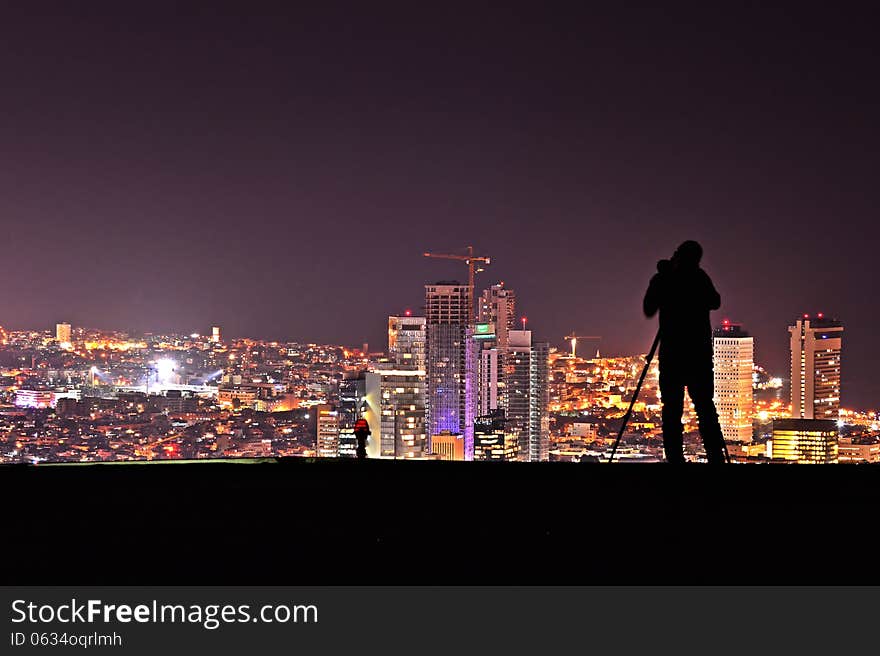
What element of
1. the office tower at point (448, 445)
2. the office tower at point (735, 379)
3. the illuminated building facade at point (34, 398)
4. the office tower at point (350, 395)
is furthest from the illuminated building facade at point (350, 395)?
the office tower at point (735, 379)

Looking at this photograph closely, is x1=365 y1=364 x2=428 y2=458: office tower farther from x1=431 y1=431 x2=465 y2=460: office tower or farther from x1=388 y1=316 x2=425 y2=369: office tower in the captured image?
x1=388 y1=316 x2=425 y2=369: office tower

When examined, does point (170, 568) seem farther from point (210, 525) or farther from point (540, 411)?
point (540, 411)

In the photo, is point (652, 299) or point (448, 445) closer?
point (652, 299)

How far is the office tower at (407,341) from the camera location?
49625mm

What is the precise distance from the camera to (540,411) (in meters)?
46.1

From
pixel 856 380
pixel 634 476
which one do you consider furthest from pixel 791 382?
pixel 634 476

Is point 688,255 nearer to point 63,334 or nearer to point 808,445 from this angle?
point 808,445

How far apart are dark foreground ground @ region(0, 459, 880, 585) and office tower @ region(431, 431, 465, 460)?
38.0 m

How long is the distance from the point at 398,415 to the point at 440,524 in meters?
39.6

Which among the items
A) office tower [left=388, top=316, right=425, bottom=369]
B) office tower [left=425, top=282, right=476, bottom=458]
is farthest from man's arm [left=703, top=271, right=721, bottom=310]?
office tower [left=388, top=316, right=425, bottom=369]

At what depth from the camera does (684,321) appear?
444 centimetres

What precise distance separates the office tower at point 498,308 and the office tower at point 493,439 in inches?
496

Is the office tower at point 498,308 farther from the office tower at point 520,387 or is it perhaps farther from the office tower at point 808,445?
the office tower at point 808,445

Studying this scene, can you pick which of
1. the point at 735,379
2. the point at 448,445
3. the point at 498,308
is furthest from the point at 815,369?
the point at 498,308
